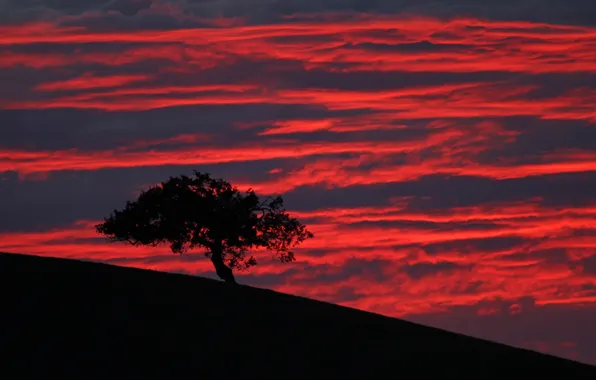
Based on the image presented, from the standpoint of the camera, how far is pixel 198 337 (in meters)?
53.6

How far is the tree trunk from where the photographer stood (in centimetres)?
6988

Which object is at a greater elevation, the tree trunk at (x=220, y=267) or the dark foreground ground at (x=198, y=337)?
the tree trunk at (x=220, y=267)

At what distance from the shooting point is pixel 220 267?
70125mm

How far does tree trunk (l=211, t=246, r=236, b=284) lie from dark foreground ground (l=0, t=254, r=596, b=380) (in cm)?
504

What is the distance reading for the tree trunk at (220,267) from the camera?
A: 6988cm

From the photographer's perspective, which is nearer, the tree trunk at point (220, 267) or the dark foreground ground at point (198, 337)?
the dark foreground ground at point (198, 337)

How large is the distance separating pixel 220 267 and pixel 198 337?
1666 centimetres

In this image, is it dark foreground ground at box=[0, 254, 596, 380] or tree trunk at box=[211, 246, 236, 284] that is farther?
tree trunk at box=[211, 246, 236, 284]

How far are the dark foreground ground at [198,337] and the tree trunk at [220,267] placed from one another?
16.5 ft

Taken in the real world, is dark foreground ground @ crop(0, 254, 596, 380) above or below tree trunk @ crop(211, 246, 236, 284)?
below

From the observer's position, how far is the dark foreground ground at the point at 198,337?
163 ft

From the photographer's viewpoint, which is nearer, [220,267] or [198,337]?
[198,337]

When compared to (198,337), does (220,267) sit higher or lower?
higher

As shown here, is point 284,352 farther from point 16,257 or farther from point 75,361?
point 16,257
